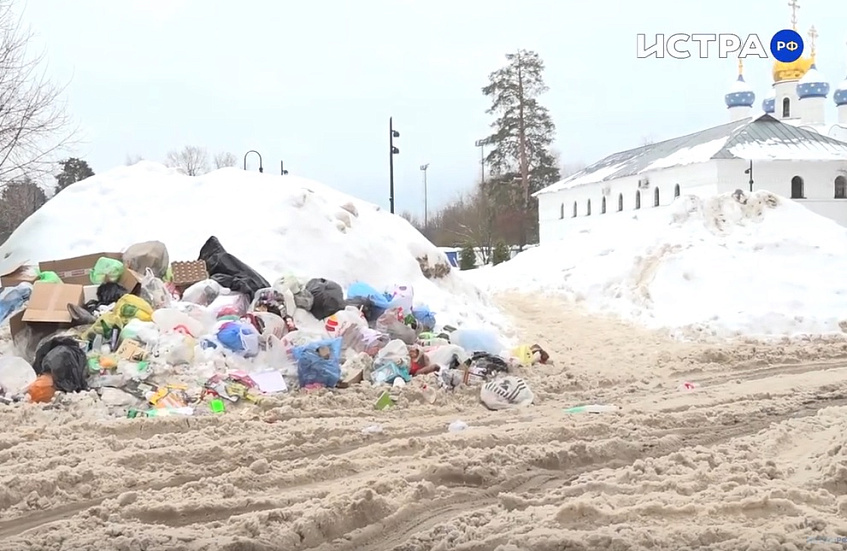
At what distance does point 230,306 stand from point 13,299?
2.44m

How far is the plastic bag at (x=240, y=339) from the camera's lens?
7164 mm

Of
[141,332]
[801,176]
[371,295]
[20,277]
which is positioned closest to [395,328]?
[371,295]

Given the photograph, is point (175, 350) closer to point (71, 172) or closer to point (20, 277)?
point (20, 277)

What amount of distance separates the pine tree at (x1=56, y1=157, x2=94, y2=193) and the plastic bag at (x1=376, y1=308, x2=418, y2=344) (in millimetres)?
10773

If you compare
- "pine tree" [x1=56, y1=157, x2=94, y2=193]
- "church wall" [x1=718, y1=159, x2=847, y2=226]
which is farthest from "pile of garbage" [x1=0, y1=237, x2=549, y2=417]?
"church wall" [x1=718, y1=159, x2=847, y2=226]

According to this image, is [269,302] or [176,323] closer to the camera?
[176,323]

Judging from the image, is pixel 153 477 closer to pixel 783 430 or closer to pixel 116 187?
pixel 783 430

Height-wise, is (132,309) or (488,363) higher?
(132,309)

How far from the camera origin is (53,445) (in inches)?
195

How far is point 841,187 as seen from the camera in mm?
32156

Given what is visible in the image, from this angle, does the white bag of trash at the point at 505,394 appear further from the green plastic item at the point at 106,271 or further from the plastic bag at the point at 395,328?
the green plastic item at the point at 106,271

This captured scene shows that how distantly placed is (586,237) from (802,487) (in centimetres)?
1294

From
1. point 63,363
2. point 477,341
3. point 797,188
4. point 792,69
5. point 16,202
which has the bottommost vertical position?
point 477,341

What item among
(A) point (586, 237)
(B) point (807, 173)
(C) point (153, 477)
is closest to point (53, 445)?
(C) point (153, 477)
